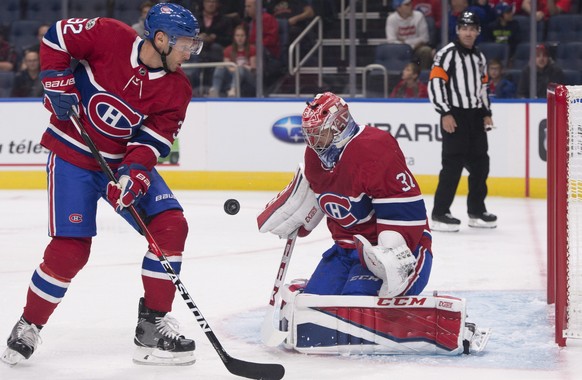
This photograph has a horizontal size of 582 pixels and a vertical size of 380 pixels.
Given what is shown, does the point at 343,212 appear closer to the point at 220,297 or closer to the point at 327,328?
the point at 327,328

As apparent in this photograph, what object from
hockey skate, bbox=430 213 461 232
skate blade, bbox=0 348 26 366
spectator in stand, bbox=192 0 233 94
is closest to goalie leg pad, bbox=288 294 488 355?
skate blade, bbox=0 348 26 366

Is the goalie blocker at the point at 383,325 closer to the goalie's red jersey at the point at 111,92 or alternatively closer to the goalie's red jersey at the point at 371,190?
the goalie's red jersey at the point at 371,190

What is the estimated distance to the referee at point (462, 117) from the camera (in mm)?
6430

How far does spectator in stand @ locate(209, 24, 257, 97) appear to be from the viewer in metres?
8.64

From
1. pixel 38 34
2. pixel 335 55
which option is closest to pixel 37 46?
pixel 38 34

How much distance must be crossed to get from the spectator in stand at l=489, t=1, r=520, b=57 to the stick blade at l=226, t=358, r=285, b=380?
5.55 metres

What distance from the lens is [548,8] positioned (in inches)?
322

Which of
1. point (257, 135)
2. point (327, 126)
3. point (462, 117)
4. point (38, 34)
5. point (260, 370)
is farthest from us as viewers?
point (38, 34)

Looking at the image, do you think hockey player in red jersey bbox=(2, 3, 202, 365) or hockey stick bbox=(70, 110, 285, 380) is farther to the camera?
hockey player in red jersey bbox=(2, 3, 202, 365)

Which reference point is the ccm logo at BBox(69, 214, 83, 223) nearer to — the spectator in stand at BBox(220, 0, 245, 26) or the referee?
the referee

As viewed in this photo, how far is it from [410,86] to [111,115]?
5038 millimetres

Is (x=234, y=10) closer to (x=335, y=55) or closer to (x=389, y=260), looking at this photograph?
(x=335, y=55)

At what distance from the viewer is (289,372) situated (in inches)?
130

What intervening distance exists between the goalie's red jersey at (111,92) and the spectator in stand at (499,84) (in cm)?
495
